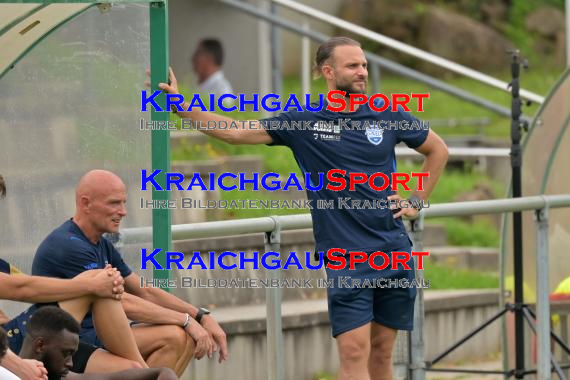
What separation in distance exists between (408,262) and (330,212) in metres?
0.41

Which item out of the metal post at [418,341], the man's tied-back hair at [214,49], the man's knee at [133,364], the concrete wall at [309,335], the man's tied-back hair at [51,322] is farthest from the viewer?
the man's tied-back hair at [214,49]

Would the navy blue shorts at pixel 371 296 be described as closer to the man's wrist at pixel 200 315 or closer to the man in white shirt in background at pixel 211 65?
the man's wrist at pixel 200 315

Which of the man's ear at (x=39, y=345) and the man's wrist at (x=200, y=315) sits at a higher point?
the man's wrist at (x=200, y=315)

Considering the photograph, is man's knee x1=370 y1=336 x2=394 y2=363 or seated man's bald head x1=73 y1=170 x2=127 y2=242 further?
man's knee x1=370 y1=336 x2=394 y2=363

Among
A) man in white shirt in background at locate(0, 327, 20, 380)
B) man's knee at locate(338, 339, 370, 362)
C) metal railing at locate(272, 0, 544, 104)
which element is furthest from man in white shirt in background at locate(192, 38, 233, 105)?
man in white shirt in background at locate(0, 327, 20, 380)

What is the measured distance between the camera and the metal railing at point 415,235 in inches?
265

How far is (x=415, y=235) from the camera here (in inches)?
301

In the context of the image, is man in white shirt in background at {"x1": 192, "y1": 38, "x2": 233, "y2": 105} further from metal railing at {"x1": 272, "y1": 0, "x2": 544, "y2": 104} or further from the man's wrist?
the man's wrist

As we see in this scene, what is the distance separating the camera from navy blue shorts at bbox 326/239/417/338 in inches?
261

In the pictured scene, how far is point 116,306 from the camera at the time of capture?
6.00 metres

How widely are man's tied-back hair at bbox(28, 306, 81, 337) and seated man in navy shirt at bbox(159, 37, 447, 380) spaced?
122cm

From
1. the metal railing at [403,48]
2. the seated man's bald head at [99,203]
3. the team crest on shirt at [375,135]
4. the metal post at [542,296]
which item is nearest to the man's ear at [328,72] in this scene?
the team crest on shirt at [375,135]

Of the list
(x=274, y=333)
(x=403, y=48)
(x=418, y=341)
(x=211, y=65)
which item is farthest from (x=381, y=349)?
(x=211, y=65)

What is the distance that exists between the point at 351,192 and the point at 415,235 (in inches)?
41.3
